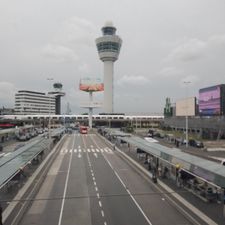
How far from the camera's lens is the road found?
2588 centimetres

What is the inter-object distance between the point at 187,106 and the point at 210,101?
502 inches

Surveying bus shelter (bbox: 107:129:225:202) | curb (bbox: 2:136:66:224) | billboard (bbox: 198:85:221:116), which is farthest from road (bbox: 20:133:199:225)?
billboard (bbox: 198:85:221:116)

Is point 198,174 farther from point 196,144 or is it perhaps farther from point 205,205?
point 196,144

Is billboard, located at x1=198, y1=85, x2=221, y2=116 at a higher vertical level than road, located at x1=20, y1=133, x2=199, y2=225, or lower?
higher

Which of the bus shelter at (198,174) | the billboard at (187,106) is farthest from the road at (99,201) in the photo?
the billboard at (187,106)

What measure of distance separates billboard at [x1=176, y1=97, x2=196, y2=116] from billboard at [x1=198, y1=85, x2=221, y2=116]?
7.77 metres

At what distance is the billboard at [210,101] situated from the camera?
11242 centimetres

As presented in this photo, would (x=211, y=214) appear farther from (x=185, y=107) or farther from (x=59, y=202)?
(x=185, y=107)

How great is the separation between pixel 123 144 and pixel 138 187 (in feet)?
177

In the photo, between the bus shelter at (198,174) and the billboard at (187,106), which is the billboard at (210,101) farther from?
the bus shelter at (198,174)

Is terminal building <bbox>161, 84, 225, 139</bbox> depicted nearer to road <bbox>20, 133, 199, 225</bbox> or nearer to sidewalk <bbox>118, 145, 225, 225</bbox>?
road <bbox>20, 133, 199, 225</bbox>

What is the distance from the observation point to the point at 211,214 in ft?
88.0

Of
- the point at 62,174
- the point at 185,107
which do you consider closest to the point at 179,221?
the point at 62,174

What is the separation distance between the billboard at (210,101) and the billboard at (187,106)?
25.5 feet
